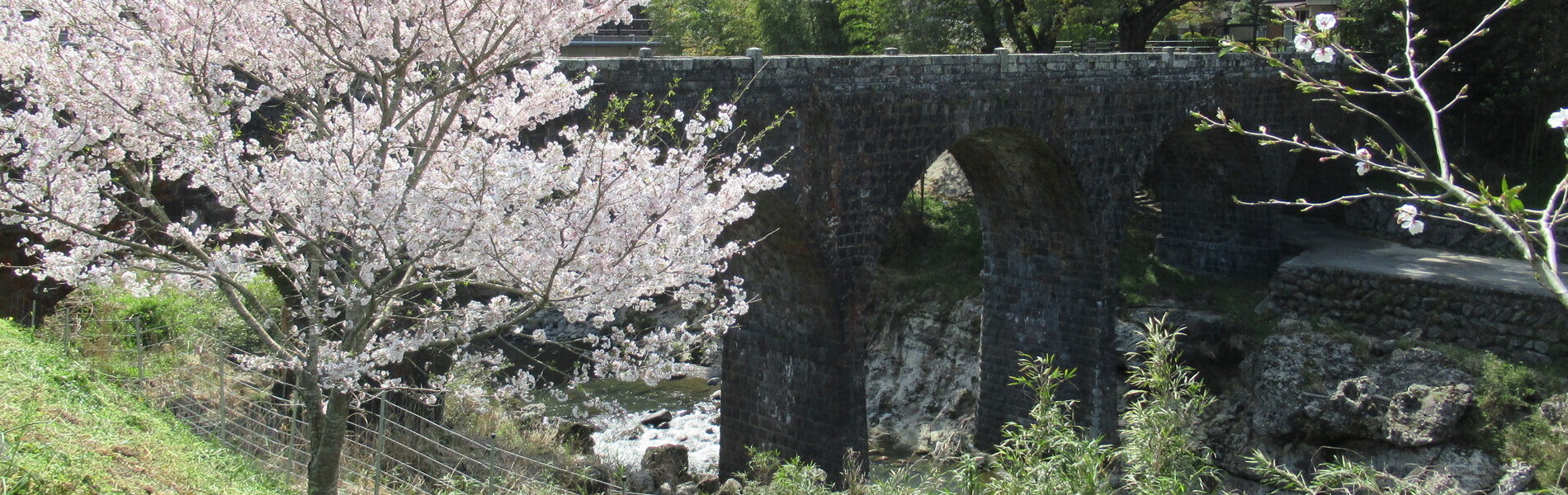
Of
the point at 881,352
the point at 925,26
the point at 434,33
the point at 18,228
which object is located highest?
the point at 925,26

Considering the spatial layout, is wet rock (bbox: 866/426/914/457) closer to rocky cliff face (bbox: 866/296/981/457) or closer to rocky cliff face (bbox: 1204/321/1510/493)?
rocky cliff face (bbox: 866/296/981/457)

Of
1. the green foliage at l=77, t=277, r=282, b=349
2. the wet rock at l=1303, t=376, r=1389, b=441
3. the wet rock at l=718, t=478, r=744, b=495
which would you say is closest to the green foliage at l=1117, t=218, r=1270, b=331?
the wet rock at l=1303, t=376, r=1389, b=441

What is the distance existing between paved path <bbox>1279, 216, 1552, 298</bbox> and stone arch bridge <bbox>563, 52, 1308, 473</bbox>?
75.1 inches

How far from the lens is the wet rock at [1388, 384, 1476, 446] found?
13.5 meters

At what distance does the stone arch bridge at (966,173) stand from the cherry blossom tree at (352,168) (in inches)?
81.7

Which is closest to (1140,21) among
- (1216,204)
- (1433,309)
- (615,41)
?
(1216,204)

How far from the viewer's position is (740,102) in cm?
999

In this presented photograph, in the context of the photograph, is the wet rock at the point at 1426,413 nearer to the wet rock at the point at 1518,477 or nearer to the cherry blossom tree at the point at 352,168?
the wet rock at the point at 1518,477

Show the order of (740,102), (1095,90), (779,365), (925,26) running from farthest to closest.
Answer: (925,26) → (1095,90) → (779,365) → (740,102)

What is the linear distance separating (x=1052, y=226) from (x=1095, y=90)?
1733mm

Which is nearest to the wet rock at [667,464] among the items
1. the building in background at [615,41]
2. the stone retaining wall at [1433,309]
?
the building in background at [615,41]

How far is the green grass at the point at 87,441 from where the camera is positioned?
5250mm

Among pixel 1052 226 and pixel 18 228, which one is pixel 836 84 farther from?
pixel 18 228

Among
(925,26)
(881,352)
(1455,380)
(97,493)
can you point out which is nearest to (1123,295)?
(881,352)
